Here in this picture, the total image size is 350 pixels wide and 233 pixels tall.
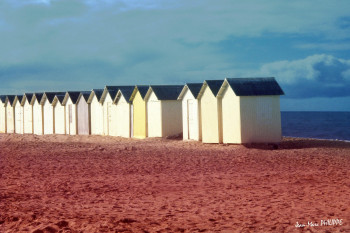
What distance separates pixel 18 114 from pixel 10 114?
1863 millimetres

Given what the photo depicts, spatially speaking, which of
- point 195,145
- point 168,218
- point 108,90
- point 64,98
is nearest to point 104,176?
point 168,218

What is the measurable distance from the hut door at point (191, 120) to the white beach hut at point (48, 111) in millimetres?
15854

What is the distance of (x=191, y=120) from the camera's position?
1123 inches

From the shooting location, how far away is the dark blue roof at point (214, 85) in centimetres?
2633

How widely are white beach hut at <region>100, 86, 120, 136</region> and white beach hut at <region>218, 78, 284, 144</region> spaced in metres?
11.5

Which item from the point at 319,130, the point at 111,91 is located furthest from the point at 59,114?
the point at 319,130

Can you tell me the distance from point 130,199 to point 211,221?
3010 mm

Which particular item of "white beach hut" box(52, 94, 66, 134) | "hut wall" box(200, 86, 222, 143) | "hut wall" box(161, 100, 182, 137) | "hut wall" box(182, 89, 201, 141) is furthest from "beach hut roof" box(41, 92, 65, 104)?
"hut wall" box(200, 86, 222, 143)

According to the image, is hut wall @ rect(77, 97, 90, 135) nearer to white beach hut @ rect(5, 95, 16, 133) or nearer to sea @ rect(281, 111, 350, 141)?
white beach hut @ rect(5, 95, 16, 133)

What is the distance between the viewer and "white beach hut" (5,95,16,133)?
4691 centimetres

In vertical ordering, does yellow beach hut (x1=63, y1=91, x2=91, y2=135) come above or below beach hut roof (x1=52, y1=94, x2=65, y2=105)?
below

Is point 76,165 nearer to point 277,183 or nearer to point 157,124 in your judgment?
point 277,183

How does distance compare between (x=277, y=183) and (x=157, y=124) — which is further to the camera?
(x=157, y=124)

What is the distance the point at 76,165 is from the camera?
18312mm
